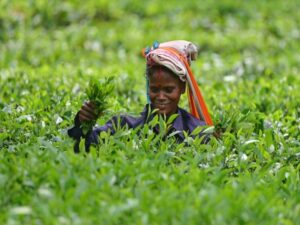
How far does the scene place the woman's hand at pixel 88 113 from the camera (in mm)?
5164

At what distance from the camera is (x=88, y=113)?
17.0 ft

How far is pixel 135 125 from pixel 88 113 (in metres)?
0.76

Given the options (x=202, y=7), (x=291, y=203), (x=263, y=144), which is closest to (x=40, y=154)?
(x=291, y=203)

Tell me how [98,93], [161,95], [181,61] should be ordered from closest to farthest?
[98,93] < [161,95] < [181,61]

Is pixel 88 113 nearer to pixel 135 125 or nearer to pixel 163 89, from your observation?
pixel 135 125

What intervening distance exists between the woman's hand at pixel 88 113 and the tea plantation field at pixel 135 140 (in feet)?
0.59

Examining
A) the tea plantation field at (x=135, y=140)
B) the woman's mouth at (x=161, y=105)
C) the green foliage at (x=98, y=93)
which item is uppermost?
the green foliage at (x=98, y=93)

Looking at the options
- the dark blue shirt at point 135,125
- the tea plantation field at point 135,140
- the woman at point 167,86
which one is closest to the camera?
the tea plantation field at point 135,140

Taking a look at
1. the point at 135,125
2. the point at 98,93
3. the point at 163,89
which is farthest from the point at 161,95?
the point at 98,93

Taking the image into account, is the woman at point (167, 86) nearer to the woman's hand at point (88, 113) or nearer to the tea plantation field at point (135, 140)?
the tea plantation field at point (135, 140)

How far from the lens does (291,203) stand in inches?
173

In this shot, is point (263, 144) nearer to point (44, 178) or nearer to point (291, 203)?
point (291, 203)

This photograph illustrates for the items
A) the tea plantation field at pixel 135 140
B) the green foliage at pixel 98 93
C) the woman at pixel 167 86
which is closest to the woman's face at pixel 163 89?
the woman at pixel 167 86

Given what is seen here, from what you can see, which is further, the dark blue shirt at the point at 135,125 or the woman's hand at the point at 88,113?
the dark blue shirt at the point at 135,125
